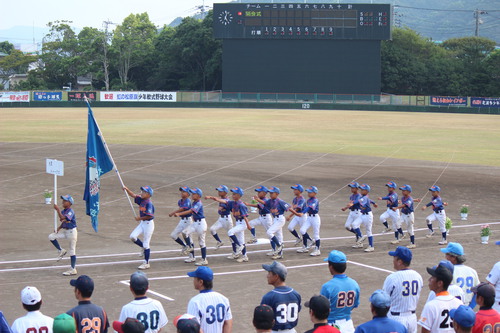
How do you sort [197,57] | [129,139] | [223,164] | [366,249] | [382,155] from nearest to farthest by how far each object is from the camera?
1. [366,249]
2. [223,164]
3. [382,155]
4. [129,139]
5. [197,57]

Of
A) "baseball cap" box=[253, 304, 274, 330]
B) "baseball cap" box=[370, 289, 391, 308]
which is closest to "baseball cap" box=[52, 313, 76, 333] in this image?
"baseball cap" box=[253, 304, 274, 330]

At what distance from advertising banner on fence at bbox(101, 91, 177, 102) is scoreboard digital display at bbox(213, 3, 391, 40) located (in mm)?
13990

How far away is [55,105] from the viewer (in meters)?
81.4

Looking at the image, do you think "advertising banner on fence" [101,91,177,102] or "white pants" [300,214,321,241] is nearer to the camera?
"white pants" [300,214,321,241]

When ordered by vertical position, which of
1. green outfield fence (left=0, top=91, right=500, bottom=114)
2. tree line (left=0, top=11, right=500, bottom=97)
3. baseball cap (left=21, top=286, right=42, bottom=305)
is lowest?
baseball cap (left=21, top=286, right=42, bottom=305)

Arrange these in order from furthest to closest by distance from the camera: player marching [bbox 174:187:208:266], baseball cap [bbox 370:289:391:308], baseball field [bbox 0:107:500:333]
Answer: player marching [bbox 174:187:208:266]
baseball field [bbox 0:107:500:333]
baseball cap [bbox 370:289:391:308]

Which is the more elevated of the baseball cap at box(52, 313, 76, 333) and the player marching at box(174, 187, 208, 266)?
the baseball cap at box(52, 313, 76, 333)

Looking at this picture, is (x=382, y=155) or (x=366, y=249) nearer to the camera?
(x=366, y=249)

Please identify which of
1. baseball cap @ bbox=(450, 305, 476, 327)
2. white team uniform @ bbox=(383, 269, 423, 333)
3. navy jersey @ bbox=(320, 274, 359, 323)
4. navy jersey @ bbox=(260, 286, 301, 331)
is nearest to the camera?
baseball cap @ bbox=(450, 305, 476, 327)

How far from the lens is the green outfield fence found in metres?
76.8

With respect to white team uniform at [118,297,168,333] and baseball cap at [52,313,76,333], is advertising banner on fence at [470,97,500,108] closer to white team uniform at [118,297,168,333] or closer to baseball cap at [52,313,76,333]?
white team uniform at [118,297,168,333]

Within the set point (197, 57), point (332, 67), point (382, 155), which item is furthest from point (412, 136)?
point (197, 57)

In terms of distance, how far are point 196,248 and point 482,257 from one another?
8228mm

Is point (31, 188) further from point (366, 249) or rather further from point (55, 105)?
point (55, 105)
